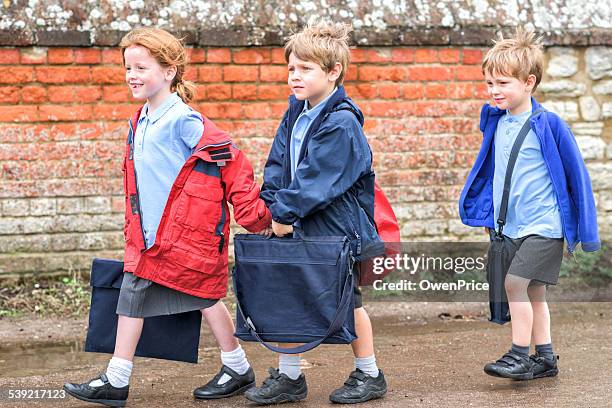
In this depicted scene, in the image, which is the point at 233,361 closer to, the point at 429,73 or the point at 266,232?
the point at 266,232

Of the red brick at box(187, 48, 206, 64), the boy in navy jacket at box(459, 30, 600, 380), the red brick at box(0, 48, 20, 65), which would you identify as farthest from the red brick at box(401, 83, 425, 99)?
the red brick at box(0, 48, 20, 65)

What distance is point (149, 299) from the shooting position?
4590 mm

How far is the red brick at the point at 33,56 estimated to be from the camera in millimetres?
6773

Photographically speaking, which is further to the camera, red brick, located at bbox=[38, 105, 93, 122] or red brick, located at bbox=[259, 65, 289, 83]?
red brick, located at bbox=[259, 65, 289, 83]

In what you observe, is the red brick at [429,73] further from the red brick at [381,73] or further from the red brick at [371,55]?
the red brick at [371,55]

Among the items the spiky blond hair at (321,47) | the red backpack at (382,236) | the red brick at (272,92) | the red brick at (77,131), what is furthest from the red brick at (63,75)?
the red backpack at (382,236)

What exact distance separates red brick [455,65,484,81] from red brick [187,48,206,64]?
1.82 m

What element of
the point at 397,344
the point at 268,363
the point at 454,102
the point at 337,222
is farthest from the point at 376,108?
the point at 337,222

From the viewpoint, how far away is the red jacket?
4.52 meters

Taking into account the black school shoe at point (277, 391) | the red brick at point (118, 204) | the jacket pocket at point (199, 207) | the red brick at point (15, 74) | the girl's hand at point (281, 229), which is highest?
the red brick at point (15, 74)

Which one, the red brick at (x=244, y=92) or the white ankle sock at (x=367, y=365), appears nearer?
the white ankle sock at (x=367, y=365)

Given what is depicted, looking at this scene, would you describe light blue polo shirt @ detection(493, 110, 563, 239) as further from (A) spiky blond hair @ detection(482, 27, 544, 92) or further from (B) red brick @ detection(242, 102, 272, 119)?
(B) red brick @ detection(242, 102, 272, 119)

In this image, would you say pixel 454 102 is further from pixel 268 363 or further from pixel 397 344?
pixel 268 363

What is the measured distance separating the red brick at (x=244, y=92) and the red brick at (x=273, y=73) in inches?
3.8
